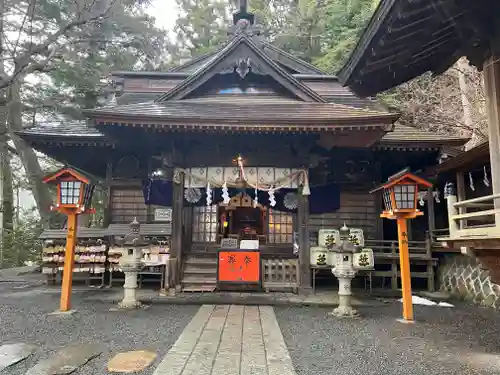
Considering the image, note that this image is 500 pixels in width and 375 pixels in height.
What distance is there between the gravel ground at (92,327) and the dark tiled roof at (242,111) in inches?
A: 178

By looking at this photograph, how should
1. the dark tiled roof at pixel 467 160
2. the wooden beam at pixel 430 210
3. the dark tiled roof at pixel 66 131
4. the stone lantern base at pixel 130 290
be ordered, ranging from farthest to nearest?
the wooden beam at pixel 430 210 → the dark tiled roof at pixel 66 131 → the dark tiled roof at pixel 467 160 → the stone lantern base at pixel 130 290

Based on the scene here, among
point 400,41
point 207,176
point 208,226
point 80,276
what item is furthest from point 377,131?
point 80,276

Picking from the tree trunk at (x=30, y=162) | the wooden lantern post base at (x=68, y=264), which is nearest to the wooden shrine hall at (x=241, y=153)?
the wooden lantern post base at (x=68, y=264)

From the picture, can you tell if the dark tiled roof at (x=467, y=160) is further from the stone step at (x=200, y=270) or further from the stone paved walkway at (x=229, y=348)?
the stone step at (x=200, y=270)

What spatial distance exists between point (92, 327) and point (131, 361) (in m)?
2.15

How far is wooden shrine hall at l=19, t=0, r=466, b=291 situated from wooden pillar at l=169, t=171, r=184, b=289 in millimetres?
28

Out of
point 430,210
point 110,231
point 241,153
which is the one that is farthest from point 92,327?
point 430,210

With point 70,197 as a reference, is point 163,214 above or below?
below

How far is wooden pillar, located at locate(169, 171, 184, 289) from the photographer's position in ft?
30.8

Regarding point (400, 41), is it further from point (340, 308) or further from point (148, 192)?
point (148, 192)

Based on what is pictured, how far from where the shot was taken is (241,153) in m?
9.98

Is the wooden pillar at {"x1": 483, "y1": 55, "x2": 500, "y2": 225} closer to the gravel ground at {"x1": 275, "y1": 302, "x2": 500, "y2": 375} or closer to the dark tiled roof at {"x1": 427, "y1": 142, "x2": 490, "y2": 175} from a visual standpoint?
the gravel ground at {"x1": 275, "y1": 302, "x2": 500, "y2": 375}

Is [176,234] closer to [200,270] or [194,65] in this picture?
[200,270]

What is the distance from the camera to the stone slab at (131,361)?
4.40 meters
